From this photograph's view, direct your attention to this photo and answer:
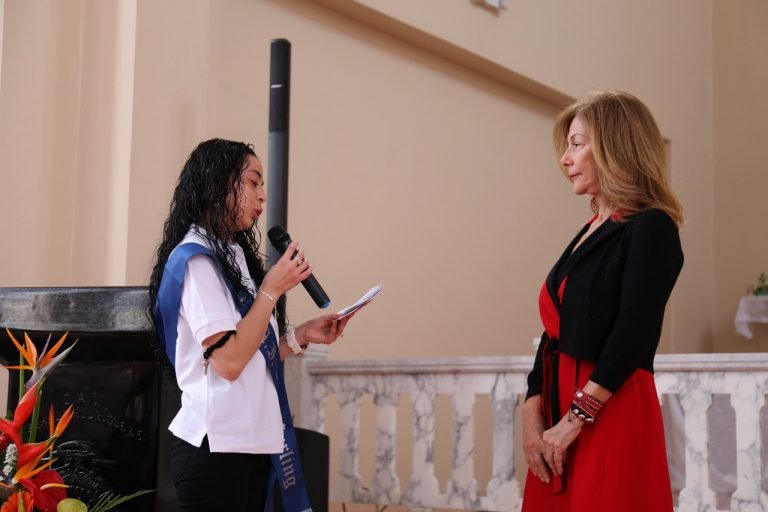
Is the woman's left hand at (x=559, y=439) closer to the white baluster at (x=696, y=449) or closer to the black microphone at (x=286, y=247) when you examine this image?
the black microphone at (x=286, y=247)

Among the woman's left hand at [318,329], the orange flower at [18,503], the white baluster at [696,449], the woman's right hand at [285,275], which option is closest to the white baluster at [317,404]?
the white baluster at [696,449]

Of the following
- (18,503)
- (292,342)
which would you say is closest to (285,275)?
(292,342)

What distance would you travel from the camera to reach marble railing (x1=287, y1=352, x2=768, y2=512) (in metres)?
3.97

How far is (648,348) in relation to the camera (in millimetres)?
2418

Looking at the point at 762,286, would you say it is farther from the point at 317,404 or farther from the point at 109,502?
the point at 109,502

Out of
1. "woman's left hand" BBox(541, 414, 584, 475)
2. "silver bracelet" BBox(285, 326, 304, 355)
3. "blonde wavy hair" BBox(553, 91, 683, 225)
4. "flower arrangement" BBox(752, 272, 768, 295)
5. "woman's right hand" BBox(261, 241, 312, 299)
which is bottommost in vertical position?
"woman's left hand" BBox(541, 414, 584, 475)

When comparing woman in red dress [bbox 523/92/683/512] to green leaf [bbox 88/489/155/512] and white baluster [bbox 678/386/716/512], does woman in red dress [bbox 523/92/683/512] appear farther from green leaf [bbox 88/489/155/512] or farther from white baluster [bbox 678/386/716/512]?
white baluster [bbox 678/386/716/512]

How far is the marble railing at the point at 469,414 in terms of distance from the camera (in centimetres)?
397

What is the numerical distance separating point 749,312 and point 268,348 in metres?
7.56

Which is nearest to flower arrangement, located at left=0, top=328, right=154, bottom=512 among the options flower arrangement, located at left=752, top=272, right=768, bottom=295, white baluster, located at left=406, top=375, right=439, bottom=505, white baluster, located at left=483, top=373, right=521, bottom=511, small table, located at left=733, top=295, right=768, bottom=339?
white baluster, located at left=483, top=373, right=521, bottom=511

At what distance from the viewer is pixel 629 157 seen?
97.7 inches

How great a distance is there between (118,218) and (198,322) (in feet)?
9.02

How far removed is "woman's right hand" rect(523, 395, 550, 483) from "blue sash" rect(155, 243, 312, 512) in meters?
0.53

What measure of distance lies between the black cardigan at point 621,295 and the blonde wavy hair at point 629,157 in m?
0.05
